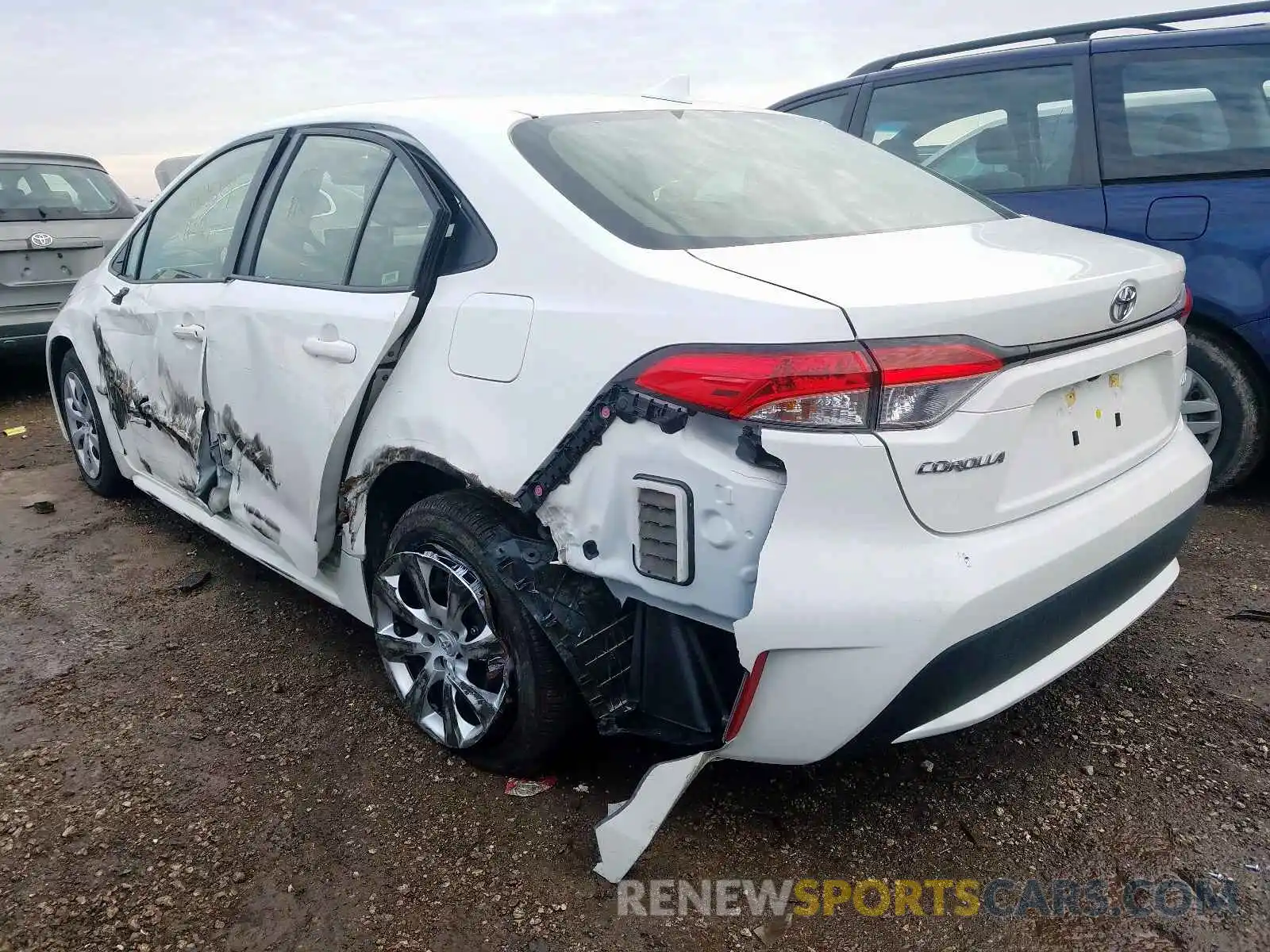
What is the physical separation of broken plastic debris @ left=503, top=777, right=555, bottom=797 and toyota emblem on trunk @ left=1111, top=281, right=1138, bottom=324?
64.7 inches

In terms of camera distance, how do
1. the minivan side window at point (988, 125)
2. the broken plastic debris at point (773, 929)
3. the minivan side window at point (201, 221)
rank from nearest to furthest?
the broken plastic debris at point (773, 929)
the minivan side window at point (201, 221)
the minivan side window at point (988, 125)

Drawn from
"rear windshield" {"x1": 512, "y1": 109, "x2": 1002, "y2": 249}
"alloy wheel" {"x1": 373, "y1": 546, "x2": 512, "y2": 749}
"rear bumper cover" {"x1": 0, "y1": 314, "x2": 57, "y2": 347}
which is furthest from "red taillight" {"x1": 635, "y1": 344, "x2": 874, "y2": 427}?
"rear bumper cover" {"x1": 0, "y1": 314, "x2": 57, "y2": 347}

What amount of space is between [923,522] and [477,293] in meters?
1.09

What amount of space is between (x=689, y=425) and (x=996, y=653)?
716 mm

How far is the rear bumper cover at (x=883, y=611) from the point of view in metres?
1.71

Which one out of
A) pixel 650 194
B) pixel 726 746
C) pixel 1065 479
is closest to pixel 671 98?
pixel 650 194

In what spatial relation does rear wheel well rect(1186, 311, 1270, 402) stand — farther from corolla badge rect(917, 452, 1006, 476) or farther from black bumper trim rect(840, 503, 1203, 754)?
corolla badge rect(917, 452, 1006, 476)

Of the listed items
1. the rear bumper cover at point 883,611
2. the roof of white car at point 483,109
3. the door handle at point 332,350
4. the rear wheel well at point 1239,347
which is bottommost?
the rear wheel well at point 1239,347

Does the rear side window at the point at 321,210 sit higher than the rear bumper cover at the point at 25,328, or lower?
higher

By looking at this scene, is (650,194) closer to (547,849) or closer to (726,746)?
(726,746)

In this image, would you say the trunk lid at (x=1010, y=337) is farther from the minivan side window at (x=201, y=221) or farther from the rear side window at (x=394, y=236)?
the minivan side window at (x=201, y=221)

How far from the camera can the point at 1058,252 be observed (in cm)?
214

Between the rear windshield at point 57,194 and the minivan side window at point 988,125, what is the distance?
17.4 feet

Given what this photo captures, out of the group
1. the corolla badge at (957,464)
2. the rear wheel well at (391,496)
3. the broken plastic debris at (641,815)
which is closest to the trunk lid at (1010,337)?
the corolla badge at (957,464)
